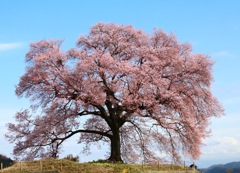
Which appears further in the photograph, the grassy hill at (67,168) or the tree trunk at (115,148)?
the tree trunk at (115,148)

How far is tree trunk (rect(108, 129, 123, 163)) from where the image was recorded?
4116cm

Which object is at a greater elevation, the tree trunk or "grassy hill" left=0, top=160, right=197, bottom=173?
the tree trunk

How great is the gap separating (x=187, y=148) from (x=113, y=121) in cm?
678

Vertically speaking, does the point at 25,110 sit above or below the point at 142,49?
below

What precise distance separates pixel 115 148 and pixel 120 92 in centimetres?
503

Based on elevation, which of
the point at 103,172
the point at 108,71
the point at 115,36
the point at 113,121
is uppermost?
the point at 115,36

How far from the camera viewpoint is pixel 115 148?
41.8 meters

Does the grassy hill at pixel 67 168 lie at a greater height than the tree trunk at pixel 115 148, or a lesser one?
lesser

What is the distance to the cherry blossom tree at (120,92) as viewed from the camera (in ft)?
131

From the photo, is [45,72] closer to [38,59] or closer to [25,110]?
[38,59]

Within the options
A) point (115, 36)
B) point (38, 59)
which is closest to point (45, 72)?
point (38, 59)

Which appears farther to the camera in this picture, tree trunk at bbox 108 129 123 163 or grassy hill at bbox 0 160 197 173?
tree trunk at bbox 108 129 123 163

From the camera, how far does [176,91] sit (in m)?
41.7

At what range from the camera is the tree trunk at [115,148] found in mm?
41156
